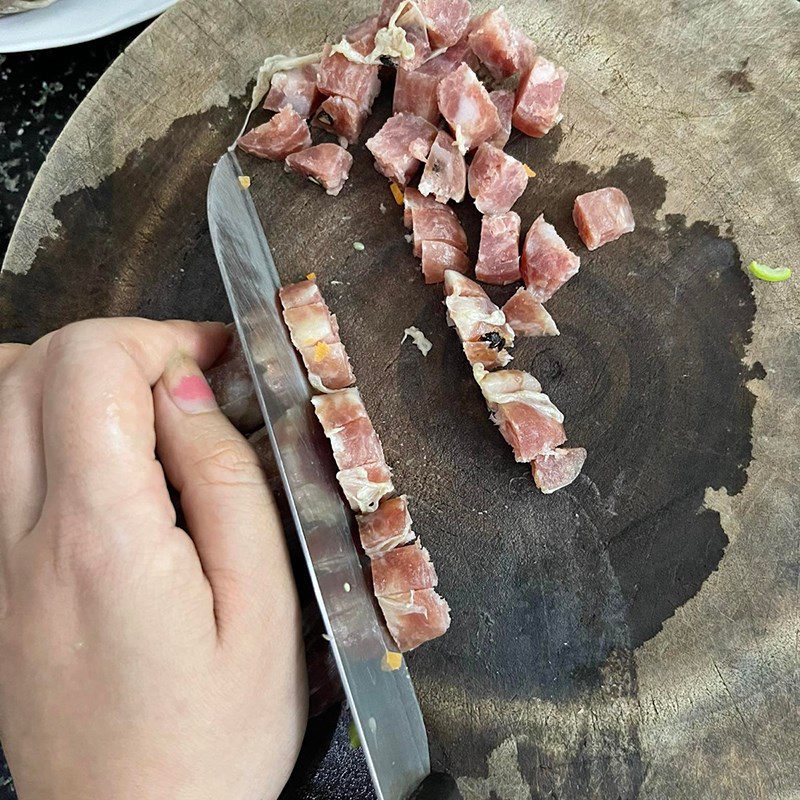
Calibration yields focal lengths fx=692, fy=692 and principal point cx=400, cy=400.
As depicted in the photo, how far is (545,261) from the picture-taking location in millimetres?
1622

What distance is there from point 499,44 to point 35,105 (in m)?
1.35

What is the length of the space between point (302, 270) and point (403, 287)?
25 cm

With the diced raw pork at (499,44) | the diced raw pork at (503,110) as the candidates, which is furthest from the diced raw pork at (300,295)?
the diced raw pork at (499,44)

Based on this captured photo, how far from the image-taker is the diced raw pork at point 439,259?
1642mm

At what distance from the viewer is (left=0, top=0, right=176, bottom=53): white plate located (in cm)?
176

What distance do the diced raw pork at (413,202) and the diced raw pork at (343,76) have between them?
0.82ft

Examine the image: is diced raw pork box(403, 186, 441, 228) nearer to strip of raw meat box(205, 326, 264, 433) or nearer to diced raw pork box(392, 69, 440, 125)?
diced raw pork box(392, 69, 440, 125)

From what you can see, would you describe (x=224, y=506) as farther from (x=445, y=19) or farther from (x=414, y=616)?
(x=445, y=19)

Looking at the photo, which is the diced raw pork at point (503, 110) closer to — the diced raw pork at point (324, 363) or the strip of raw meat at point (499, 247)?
the strip of raw meat at point (499, 247)

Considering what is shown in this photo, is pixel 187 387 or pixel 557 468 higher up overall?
pixel 187 387

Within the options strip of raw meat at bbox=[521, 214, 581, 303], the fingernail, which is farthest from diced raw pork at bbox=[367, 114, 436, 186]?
the fingernail

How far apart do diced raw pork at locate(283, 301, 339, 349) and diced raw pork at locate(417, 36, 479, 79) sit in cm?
66

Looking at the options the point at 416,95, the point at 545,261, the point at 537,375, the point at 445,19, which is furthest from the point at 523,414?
the point at 445,19

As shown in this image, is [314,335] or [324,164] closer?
[314,335]
